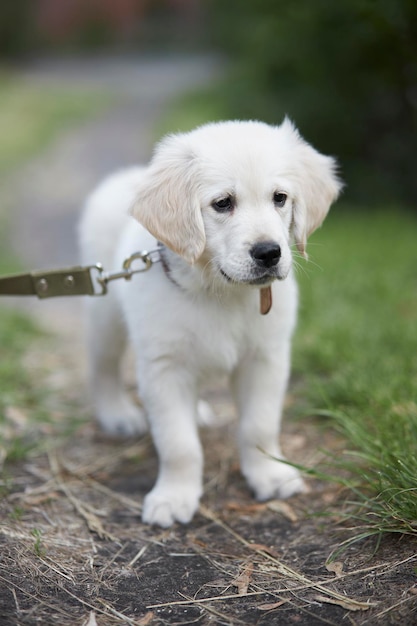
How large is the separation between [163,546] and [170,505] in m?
0.23

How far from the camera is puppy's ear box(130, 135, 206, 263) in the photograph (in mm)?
2961

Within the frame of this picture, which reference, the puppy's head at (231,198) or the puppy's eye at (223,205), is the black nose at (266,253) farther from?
the puppy's eye at (223,205)

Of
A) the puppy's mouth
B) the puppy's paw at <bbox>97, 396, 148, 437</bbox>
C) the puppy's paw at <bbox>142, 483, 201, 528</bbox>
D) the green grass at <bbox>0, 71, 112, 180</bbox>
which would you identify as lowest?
the green grass at <bbox>0, 71, 112, 180</bbox>

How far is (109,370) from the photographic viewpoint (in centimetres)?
408

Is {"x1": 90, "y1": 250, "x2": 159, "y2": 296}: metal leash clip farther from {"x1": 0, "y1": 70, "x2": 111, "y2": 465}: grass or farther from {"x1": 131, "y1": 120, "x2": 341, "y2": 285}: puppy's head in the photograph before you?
{"x1": 0, "y1": 70, "x2": 111, "y2": 465}: grass

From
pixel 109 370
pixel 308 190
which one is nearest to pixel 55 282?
pixel 109 370

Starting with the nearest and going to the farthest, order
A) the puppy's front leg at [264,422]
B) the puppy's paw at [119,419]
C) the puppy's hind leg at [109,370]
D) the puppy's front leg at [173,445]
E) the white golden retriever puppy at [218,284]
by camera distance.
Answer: the white golden retriever puppy at [218,284], the puppy's front leg at [173,445], the puppy's front leg at [264,422], the puppy's hind leg at [109,370], the puppy's paw at [119,419]

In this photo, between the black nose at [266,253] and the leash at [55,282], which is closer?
the black nose at [266,253]

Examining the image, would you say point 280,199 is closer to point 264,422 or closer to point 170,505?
point 264,422

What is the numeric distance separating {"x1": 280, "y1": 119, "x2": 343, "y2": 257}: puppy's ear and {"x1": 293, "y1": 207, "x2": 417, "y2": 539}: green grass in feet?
1.11

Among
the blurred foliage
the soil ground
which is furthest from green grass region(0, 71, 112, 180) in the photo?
the soil ground

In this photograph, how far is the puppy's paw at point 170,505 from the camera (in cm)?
319

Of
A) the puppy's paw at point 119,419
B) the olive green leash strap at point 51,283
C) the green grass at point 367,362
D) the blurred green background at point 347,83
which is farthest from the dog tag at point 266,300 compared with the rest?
the blurred green background at point 347,83

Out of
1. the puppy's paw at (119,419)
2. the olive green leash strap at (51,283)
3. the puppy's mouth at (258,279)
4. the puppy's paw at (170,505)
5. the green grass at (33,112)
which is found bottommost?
the green grass at (33,112)
